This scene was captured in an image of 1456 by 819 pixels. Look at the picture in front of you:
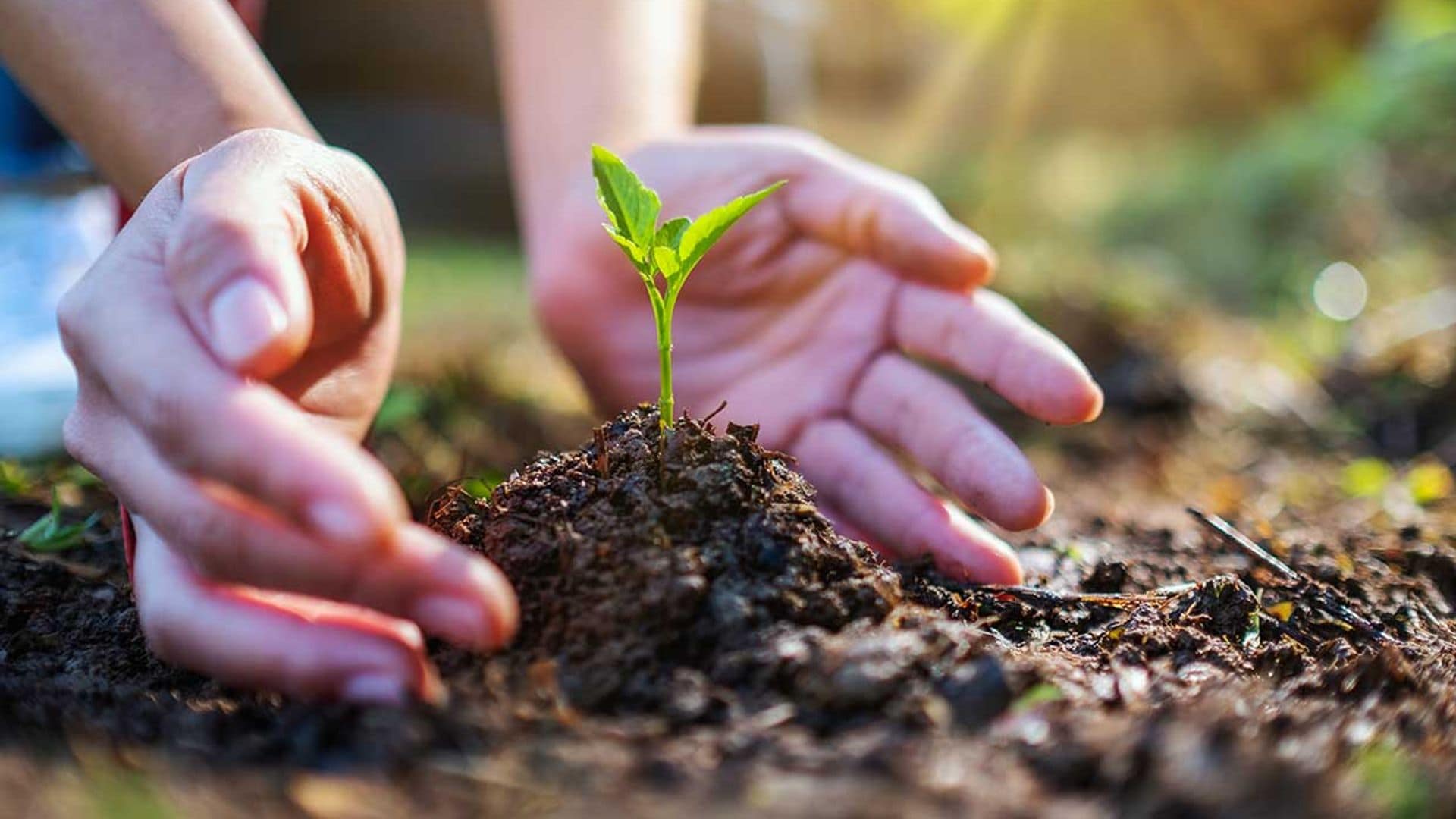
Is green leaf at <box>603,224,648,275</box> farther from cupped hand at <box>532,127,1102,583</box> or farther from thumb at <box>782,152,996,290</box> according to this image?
thumb at <box>782,152,996,290</box>

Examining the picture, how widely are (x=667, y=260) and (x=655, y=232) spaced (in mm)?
53

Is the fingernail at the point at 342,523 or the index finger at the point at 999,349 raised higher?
the index finger at the point at 999,349

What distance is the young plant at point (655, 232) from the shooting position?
56.7 inches

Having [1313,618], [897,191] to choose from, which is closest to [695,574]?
[1313,618]

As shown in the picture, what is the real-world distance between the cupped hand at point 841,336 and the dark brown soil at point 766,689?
340 mm

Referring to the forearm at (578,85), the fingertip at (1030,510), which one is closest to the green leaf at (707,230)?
the fingertip at (1030,510)

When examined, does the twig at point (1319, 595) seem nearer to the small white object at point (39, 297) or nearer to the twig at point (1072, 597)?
the twig at point (1072, 597)

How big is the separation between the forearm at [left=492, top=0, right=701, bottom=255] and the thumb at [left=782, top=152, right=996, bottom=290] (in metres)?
0.75

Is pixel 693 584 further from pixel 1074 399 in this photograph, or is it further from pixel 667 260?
pixel 1074 399

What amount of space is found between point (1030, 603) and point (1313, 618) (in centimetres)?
44

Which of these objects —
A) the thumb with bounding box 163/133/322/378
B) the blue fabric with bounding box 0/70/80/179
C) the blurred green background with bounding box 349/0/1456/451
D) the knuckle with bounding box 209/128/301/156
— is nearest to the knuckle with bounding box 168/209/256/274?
the thumb with bounding box 163/133/322/378

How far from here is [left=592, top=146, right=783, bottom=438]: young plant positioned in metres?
1.44

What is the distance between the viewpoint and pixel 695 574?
1320 millimetres

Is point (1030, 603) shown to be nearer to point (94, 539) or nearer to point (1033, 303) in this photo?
point (94, 539)
